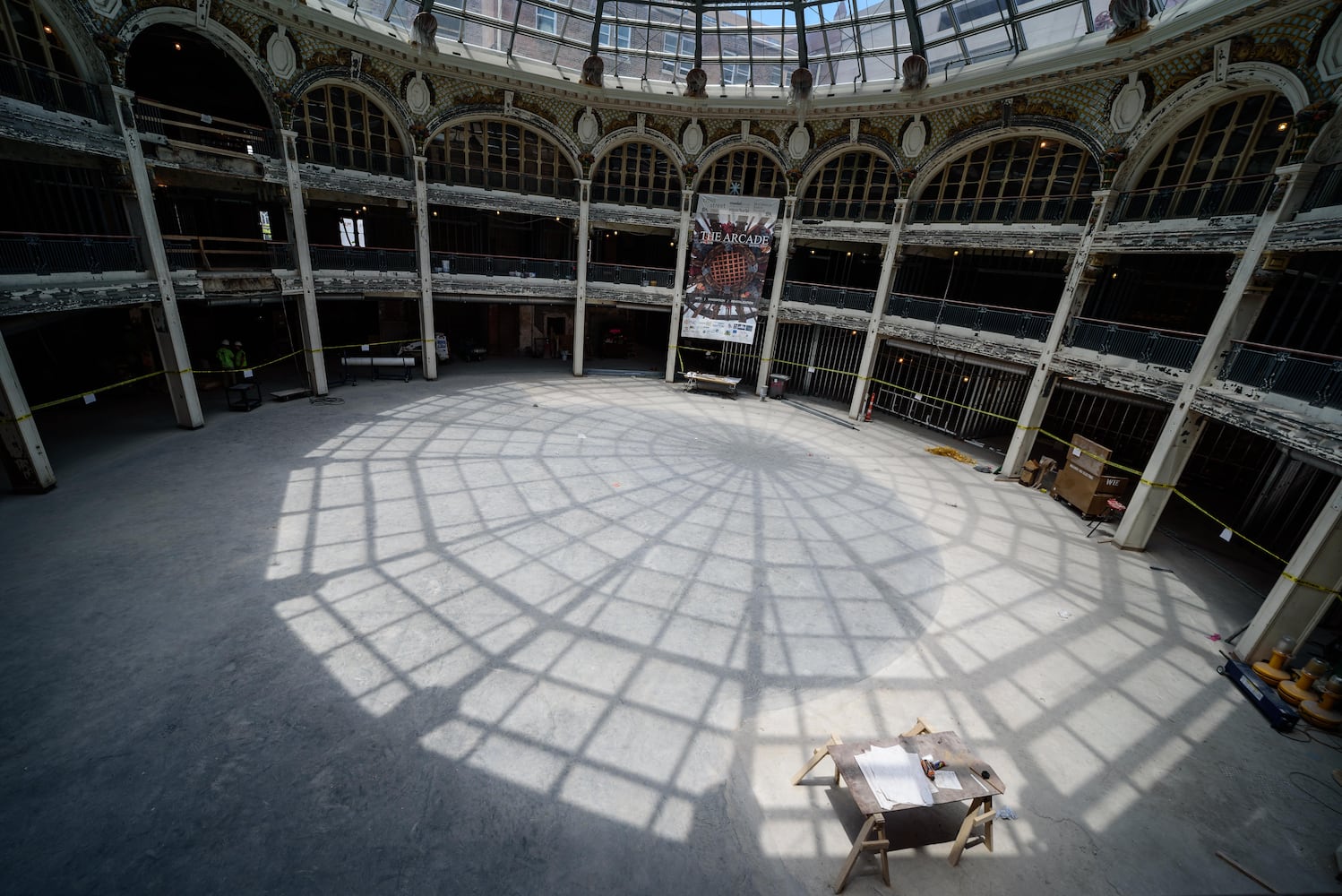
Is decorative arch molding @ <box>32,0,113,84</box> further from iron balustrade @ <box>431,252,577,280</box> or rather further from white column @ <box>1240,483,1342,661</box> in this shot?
white column @ <box>1240,483,1342,661</box>

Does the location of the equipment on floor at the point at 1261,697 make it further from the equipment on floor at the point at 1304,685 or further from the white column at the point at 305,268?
the white column at the point at 305,268

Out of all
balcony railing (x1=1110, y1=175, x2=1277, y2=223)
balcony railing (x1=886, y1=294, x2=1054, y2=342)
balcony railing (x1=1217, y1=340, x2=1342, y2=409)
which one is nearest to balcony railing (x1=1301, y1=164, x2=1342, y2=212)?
balcony railing (x1=1110, y1=175, x2=1277, y2=223)

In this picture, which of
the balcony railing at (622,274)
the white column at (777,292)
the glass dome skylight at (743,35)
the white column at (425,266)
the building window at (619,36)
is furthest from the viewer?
the balcony railing at (622,274)

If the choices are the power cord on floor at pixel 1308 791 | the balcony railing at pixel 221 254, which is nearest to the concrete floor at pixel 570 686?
the power cord on floor at pixel 1308 791

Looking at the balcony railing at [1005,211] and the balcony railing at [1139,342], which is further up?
the balcony railing at [1005,211]

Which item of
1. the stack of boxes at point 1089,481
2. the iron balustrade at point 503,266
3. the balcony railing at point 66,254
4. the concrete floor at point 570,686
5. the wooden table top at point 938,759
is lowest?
the concrete floor at point 570,686

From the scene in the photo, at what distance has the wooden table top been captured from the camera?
606 cm

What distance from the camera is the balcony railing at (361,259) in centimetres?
1939

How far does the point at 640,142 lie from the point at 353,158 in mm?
11795

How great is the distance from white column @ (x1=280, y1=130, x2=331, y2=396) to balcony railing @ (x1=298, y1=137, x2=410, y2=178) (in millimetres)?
423

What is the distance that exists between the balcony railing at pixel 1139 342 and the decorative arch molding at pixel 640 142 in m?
17.0

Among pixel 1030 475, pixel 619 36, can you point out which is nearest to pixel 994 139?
pixel 1030 475

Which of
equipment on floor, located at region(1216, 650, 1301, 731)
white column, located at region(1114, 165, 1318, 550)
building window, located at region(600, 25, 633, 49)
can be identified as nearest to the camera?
equipment on floor, located at region(1216, 650, 1301, 731)

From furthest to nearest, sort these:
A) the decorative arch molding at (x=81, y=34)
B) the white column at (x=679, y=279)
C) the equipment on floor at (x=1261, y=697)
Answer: the white column at (x=679, y=279)
the decorative arch molding at (x=81, y=34)
the equipment on floor at (x=1261, y=697)
